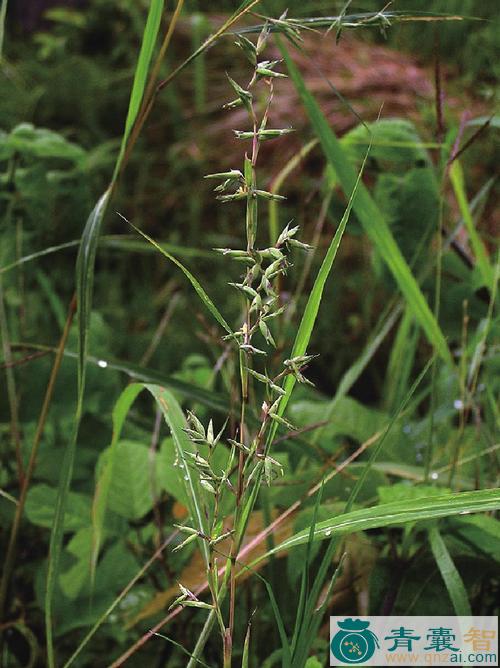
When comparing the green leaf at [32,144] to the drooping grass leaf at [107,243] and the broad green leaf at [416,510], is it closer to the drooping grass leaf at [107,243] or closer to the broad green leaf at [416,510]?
the drooping grass leaf at [107,243]

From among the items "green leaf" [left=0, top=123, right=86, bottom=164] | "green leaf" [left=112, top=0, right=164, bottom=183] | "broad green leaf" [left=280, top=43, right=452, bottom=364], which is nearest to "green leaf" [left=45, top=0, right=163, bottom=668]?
"green leaf" [left=112, top=0, right=164, bottom=183]

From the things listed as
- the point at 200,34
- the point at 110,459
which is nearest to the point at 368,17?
the point at 110,459

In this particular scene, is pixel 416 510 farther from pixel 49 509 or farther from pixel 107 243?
pixel 107 243

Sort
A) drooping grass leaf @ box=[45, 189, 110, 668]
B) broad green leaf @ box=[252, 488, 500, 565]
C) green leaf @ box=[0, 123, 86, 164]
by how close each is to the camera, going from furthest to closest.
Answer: green leaf @ box=[0, 123, 86, 164] < drooping grass leaf @ box=[45, 189, 110, 668] < broad green leaf @ box=[252, 488, 500, 565]

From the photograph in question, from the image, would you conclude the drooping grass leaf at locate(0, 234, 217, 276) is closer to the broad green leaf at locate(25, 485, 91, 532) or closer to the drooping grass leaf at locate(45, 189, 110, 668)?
the drooping grass leaf at locate(45, 189, 110, 668)

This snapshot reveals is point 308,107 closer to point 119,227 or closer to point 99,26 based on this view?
point 119,227

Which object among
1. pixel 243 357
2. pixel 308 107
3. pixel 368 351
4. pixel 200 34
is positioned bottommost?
pixel 368 351
